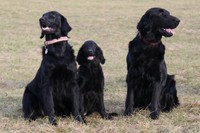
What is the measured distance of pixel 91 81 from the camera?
22.5 feet

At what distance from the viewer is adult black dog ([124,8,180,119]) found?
6480 mm

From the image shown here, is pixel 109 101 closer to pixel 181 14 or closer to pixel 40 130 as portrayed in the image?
pixel 40 130

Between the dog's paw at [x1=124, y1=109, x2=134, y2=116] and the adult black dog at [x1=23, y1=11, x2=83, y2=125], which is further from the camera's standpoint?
the dog's paw at [x1=124, y1=109, x2=134, y2=116]

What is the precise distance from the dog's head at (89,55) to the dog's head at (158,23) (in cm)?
87

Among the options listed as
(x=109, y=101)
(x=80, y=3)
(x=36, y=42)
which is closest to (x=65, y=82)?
(x=109, y=101)

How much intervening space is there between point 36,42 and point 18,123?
12.1 metres

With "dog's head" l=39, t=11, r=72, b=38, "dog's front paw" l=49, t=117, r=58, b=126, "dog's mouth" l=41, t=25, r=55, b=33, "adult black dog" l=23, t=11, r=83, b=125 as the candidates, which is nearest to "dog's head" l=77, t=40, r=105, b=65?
"adult black dog" l=23, t=11, r=83, b=125

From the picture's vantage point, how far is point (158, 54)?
21.3 feet

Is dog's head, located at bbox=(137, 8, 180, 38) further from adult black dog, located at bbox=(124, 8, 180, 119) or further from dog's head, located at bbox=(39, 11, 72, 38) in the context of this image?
dog's head, located at bbox=(39, 11, 72, 38)

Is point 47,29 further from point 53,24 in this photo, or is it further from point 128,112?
point 128,112

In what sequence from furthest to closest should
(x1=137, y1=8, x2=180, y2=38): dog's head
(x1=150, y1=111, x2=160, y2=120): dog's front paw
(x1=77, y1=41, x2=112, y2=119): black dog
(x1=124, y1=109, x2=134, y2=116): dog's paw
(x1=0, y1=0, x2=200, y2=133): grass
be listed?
(x1=77, y1=41, x2=112, y2=119): black dog
(x1=124, y1=109, x2=134, y2=116): dog's paw
(x1=150, y1=111, x2=160, y2=120): dog's front paw
(x1=137, y1=8, x2=180, y2=38): dog's head
(x1=0, y1=0, x2=200, y2=133): grass

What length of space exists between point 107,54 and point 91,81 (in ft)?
31.0

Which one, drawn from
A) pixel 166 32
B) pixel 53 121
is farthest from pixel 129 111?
pixel 166 32

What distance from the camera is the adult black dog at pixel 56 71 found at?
6.26m
